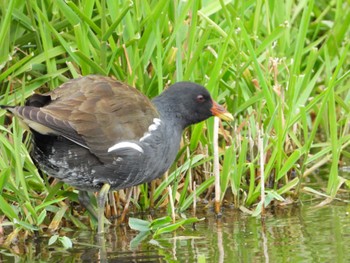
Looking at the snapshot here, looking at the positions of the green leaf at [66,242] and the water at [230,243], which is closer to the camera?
the water at [230,243]

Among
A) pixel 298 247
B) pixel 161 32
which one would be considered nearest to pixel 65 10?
pixel 161 32

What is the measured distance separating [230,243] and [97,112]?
0.99 meters

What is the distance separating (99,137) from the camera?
A: 17.5 feet

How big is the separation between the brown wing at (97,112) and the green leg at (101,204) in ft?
0.72

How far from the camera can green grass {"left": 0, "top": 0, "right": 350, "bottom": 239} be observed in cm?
567

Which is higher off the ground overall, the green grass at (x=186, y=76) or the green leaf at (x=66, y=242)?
A: the green grass at (x=186, y=76)

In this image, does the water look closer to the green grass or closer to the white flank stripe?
the green grass

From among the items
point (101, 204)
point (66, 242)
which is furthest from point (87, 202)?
point (66, 242)

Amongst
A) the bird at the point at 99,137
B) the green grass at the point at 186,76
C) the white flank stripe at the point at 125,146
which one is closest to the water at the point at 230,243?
the green grass at the point at 186,76

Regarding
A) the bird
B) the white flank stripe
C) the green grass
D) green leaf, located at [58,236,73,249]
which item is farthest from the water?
the white flank stripe

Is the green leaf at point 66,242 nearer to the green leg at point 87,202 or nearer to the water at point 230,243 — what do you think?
the water at point 230,243

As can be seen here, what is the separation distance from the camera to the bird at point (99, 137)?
5289mm

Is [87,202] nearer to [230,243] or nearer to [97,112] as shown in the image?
[97,112]

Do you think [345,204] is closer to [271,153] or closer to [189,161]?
[271,153]
